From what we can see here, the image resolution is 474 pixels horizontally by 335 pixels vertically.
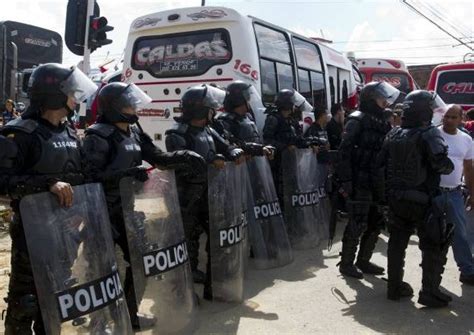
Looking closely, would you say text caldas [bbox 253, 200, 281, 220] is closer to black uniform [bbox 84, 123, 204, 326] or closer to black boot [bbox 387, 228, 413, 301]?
black boot [bbox 387, 228, 413, 301]

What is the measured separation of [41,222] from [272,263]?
291cm

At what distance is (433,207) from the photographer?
13.1 ft

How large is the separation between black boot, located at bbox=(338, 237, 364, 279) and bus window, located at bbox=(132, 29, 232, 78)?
3.00m

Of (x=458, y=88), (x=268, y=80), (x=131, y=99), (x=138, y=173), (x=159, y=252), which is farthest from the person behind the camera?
(x=458, y=88)

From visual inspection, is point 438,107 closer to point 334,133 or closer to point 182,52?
point 334,133

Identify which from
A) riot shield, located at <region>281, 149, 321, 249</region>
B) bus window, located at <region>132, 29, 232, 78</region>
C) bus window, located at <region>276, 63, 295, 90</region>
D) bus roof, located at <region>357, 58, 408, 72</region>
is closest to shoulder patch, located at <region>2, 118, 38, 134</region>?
riot shield, located at <region>281, 149, 321, 249</region>

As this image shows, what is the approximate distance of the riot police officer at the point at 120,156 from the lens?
338 centimetres

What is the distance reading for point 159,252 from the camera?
3383 mm

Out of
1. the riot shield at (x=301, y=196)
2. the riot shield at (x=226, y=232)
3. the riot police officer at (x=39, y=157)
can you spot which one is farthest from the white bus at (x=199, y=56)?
the riot police officer at (x=39, y=157)

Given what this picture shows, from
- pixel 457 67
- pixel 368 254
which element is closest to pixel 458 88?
pixel 457 67

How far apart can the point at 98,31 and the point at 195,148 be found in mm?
4195

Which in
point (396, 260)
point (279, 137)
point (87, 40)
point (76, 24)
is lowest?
point (396, 260)

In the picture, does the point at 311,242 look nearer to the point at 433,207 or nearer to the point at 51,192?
the point at 433,207

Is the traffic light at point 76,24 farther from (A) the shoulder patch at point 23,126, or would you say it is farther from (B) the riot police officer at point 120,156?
(A) the shoulder patch at point 23,126
